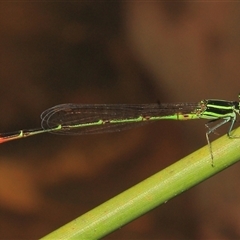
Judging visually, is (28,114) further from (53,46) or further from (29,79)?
(53,46)

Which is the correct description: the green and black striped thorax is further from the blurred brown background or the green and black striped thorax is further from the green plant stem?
the blurred brown background

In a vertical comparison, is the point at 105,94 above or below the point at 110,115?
above

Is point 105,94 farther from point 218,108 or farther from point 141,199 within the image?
point 141,199

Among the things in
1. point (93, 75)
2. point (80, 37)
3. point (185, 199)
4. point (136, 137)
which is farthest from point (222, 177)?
point (80, 37)

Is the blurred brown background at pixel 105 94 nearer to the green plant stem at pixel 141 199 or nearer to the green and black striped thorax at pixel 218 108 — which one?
the green and black striped thorax at pixel 218 108

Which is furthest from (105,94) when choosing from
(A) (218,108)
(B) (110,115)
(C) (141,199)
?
(C) (141,199)
